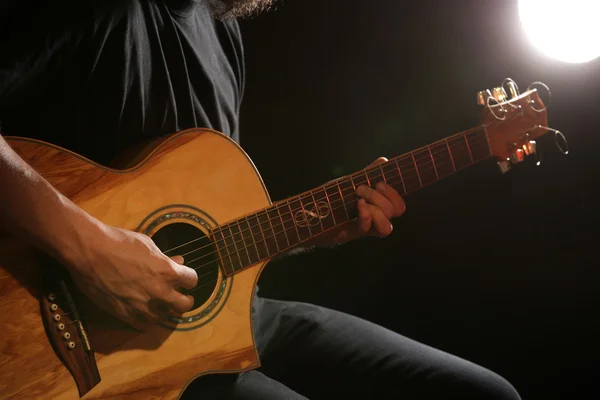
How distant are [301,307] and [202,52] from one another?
0.83 meters

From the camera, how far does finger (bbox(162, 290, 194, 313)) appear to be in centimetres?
104

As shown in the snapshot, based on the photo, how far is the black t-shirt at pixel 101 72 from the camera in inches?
42.1

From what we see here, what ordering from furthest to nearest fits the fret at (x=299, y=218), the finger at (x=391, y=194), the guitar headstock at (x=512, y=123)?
the guitar headstock at (x=512, y=123) → the finger at (x=391, y=194) → the fret at (x=299, y=218)

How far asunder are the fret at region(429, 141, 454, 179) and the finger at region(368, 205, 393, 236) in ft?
0.69

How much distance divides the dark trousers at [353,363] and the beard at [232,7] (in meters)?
0.92

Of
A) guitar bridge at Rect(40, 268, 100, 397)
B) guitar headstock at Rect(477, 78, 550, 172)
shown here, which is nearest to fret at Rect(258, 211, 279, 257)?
guitar bridge at Rect(40, 268, 100, 397)

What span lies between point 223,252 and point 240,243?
5 centimetres

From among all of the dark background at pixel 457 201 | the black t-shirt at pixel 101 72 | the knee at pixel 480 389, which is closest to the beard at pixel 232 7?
the black t-shirt at pixel 101 72

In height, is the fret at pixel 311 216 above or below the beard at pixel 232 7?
below

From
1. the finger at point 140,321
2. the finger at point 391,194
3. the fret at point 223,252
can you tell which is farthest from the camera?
the finger at point 391,194

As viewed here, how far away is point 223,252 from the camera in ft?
3.85

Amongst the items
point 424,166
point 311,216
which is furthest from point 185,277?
point 424,166

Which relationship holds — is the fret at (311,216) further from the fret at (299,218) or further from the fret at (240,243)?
the fret at (240,243)

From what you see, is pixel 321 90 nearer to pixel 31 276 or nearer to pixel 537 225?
pixel 537 225
